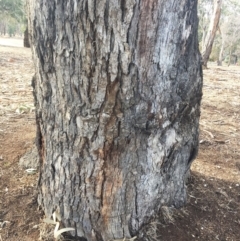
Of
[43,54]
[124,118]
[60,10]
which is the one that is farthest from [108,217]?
[60,10]

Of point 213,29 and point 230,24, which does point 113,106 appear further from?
point 230,24

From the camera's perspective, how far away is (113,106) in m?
1.11

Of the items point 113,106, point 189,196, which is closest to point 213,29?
point 189,196

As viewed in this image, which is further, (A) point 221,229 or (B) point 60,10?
(A) point 221,229

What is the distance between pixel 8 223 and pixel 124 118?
880mm

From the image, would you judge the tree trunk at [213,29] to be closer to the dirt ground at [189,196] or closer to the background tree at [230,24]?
the dirt ground at [189,196]

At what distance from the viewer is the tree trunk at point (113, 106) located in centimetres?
102

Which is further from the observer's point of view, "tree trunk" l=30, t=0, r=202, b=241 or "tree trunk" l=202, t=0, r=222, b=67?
"tree trunk" l=202, t=0, r=222, b=67

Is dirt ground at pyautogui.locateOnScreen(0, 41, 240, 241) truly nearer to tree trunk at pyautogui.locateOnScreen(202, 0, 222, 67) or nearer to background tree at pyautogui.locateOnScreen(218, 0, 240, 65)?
tree trunk at pyautogui.locateOnScreen(202, 0, 222, 67)

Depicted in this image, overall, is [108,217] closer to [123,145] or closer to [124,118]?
[123,145]

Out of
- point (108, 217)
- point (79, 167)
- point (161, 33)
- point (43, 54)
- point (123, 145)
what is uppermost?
point (161, 33)

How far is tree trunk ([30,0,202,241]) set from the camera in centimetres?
102

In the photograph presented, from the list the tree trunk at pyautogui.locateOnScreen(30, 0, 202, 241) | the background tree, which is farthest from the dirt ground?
the background tree

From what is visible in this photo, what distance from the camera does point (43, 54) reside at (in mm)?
1119
